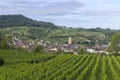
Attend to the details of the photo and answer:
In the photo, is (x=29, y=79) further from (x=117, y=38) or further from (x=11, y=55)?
(x=117, y=38)

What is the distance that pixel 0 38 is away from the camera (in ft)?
378

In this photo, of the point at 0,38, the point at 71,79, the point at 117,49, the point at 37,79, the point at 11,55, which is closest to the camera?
the point at 37,79

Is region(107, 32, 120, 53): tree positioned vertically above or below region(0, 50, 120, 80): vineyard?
below

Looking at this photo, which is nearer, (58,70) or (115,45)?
(58,70)

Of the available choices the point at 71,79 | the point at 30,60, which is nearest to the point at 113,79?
the point at 71,79

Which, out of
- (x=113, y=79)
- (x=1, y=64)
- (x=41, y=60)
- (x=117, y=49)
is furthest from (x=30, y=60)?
(x=117, y=49)

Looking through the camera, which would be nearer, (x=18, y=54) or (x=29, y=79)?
(x=29, y=79)

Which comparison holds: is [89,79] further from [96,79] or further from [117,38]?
[117,38]

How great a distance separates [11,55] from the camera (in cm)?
8244

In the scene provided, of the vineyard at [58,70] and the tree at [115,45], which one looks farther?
the tree at [115,45]

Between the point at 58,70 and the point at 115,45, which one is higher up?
the point at 58,70

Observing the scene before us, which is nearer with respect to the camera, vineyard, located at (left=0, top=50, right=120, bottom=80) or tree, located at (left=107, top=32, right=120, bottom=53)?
vineyard, located at (left=0, top=50, right=120, bottom=80)

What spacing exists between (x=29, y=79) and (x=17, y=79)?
1.18 m

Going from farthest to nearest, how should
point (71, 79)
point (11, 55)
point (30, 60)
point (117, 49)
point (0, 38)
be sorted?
1. point (117, 49)
2. point (0, 38)
3. point (11, 55)
4. point (30, 60)
5. point (71, 79)
